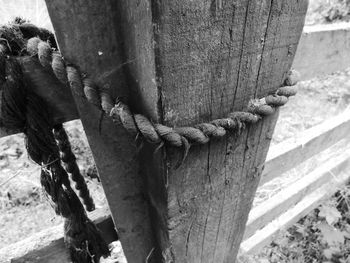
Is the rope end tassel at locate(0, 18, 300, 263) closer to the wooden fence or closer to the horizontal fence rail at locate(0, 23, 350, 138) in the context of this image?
the wooden fence

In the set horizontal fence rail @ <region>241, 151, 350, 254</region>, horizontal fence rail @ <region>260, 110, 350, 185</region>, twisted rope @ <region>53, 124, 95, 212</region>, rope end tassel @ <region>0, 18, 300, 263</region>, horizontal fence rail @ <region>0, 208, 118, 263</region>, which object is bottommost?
horizontal fence rail @ <region>241, 151, 350, 254</region>

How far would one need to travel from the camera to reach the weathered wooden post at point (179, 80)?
49cm

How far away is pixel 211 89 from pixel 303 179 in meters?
1.68

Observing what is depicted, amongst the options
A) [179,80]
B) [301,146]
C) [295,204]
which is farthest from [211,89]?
[295,204]

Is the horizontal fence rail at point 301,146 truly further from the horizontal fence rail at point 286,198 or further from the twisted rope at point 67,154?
the twisted rope at point 67,154

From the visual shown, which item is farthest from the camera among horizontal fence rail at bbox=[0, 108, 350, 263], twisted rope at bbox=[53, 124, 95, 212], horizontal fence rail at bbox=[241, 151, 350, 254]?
horizontal fence rail at bbox=[241, 151, 350, 254]

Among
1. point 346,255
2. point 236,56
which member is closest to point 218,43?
point 236,56

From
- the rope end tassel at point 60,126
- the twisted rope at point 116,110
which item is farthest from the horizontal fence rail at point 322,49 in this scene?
the twisted rope at point 116,110

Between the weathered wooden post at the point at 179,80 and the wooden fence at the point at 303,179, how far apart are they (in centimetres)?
22

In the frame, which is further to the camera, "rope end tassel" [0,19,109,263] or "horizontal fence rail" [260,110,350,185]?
"horizontal fence rail" [260,110,350,185]

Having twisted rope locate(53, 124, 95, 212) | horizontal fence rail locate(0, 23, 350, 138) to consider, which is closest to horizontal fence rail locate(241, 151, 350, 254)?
horizontal fence rail locate(0, 23, 350, 138)

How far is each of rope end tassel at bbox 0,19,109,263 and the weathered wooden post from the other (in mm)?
77

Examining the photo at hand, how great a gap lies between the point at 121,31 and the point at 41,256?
67 centimetres

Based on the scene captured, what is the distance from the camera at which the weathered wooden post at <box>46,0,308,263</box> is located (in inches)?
19.2
